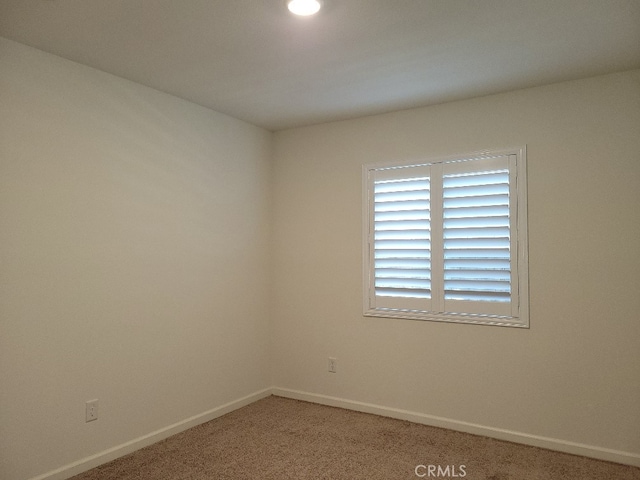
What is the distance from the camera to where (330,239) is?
4.15m

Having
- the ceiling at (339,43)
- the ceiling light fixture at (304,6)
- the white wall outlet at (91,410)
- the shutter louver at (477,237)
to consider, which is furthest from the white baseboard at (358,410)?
the ceiling light fixture at (304,6)

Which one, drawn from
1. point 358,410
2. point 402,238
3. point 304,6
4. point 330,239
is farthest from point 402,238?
point 304,6

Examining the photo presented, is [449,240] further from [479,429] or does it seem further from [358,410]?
[358,410]

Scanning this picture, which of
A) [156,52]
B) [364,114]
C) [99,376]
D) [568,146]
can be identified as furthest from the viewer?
[364,114]

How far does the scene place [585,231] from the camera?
10.1ft

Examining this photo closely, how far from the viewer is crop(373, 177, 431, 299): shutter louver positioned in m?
3.64

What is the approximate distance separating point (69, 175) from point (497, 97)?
2.91 metres

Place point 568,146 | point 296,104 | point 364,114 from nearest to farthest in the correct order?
point 568,146, point 296,104, point 364,114

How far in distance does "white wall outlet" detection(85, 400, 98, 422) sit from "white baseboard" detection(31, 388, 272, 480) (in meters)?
0.23

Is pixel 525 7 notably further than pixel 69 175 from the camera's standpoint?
No

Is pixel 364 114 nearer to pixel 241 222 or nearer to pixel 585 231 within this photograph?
pixel 241 222

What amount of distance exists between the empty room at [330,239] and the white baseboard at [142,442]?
0.01 metres

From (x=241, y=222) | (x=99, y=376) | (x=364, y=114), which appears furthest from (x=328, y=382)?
(x=364, y=114)
